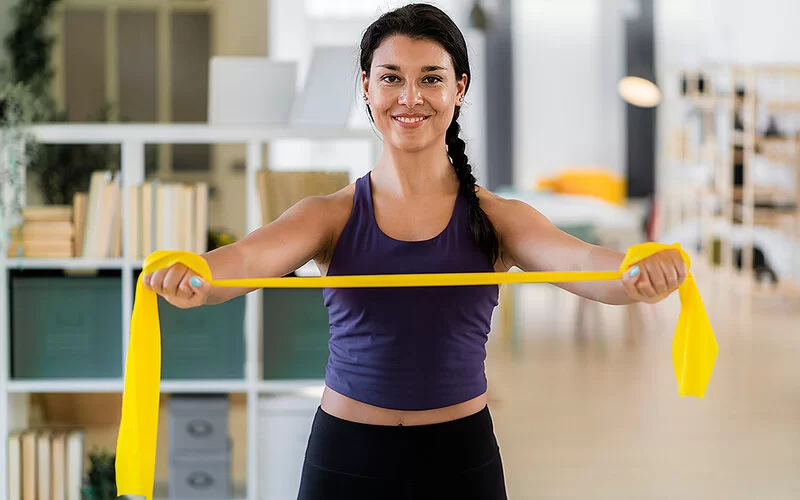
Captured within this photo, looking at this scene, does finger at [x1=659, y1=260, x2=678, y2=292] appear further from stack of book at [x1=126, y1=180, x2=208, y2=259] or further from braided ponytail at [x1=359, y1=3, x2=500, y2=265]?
stack of book at [x1=126, y1=180, x2=208, y2=259]

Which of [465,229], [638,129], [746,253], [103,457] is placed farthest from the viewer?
[638,129]

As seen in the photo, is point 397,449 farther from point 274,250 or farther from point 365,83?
point 365,83

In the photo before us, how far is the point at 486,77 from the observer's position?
512 inches

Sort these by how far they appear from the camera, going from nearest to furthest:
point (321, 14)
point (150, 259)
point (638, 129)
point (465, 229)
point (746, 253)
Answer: point (150, 259) < point (465, 229) < point (746, 253) < point (321, 14) < point (638, 129)

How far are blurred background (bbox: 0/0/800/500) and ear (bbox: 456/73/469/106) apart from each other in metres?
0.25

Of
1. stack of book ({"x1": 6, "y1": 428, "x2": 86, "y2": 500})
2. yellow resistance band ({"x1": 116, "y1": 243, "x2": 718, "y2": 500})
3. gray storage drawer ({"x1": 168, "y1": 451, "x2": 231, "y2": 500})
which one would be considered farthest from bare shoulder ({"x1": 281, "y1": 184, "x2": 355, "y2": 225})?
stack of book ({"x1": 6, "y1": 428, "x2": 86, "y2": 500})

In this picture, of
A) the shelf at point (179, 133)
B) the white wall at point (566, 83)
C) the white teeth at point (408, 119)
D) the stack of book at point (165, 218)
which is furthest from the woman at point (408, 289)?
the white wall at point (566, 83)

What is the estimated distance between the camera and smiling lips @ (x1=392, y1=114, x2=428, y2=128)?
1766 mm

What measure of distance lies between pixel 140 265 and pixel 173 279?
2189 millimetres

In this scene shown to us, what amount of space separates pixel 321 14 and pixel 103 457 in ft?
28.0

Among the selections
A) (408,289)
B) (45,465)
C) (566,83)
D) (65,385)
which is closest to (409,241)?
(408,289)

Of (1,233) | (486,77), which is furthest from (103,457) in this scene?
(486,77)

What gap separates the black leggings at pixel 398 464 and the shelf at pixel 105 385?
2070mm

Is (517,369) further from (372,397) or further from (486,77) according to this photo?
(486,77)
